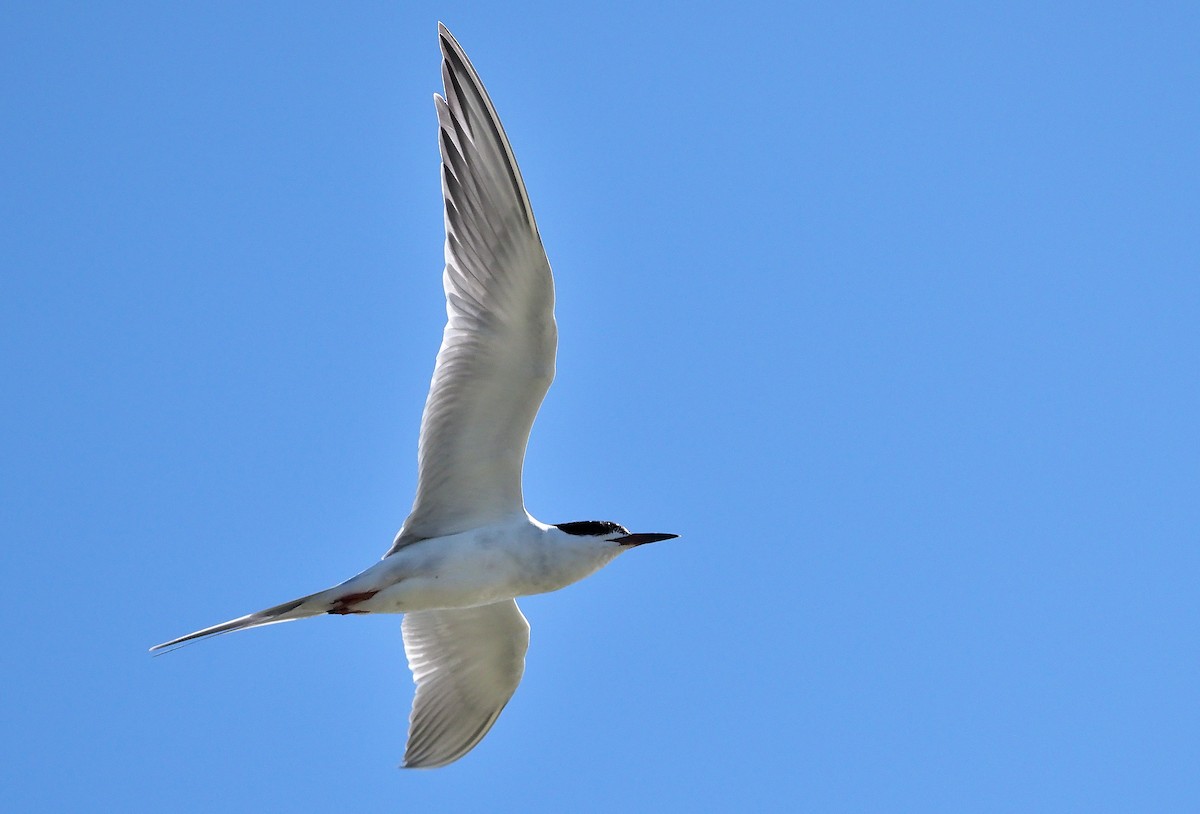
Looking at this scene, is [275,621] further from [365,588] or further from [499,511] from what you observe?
[499,511]

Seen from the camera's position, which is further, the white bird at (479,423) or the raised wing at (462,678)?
the raised wing at (462,678)

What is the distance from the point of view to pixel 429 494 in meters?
8.85

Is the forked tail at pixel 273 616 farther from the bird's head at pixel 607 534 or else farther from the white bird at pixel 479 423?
the bird's head at pixel 607 534

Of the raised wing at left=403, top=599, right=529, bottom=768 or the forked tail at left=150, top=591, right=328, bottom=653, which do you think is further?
the raised wing at left=403, top=599, right=529, bottom=768

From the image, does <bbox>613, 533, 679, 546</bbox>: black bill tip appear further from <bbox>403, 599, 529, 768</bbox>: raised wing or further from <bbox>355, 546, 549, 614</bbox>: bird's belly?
<bbox>403, 599, 529, 768</bbox>: raised wing

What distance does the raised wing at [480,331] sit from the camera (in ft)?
26.2

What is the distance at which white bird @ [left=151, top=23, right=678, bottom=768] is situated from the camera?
8023mm

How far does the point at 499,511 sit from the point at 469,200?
2001mm

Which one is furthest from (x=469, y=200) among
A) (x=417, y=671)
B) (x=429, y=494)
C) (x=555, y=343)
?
(x=417, y=671)

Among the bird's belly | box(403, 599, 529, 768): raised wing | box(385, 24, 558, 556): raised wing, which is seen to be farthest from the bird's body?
box(403, 599, 529, 768): raised wing

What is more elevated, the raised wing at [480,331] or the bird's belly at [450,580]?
the raised wing at [480,331]

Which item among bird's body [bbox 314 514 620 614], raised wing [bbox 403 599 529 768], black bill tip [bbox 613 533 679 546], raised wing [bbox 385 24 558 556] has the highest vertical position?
raised wing [bbox 385 24 558 556]

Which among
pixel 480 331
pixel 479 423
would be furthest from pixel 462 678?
pixel 480 331

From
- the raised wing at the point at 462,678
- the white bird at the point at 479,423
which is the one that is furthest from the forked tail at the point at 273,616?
the raised wing at the point at 462,678
